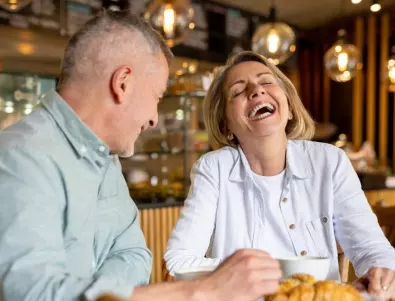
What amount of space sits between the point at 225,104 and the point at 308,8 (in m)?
6.14

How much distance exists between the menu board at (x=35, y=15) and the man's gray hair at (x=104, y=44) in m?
4.18

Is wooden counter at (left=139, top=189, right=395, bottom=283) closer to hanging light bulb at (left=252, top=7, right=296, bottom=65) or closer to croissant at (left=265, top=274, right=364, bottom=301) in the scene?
hanging light bulb at (left=252, top=7, right=296, bottom=65)

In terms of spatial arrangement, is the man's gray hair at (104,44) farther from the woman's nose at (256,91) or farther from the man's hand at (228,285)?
the woman's nose at (256,91)

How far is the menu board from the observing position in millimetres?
5059

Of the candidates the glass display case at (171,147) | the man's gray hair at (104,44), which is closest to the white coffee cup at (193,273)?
the man's gray hair at (104,44)

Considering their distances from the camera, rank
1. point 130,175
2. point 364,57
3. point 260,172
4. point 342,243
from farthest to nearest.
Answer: point 364,57
point 130,175
point 260,172
point 342,243

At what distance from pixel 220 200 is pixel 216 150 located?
10.0 inches

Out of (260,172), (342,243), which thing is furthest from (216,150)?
(342,243)

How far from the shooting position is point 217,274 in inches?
35.0

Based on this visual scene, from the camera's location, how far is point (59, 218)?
1.00 m

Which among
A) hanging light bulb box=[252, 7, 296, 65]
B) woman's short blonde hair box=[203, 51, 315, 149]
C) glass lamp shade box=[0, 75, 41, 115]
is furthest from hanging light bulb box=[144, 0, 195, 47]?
woman's short blonde hair box=[203, 51, 315, 149]

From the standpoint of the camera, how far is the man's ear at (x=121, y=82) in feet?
3.73

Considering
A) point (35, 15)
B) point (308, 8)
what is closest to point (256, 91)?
point (35, 15)

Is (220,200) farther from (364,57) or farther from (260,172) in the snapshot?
(364,57)
